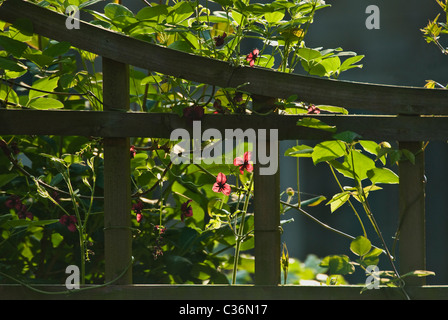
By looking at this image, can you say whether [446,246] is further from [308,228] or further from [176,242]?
[176,242]

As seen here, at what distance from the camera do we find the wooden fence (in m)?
1.11

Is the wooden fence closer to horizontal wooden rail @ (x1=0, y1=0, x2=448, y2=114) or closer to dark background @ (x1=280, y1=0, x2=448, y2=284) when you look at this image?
horizontal wooden rail @ (x1=0, y1=0, x2=448, y2=114)

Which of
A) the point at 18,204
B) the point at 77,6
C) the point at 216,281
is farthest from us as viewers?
the point at 216,281

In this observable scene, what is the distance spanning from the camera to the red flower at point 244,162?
4.00ft

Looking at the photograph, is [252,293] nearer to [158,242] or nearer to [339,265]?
[339,265]

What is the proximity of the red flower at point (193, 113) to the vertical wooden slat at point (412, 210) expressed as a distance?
1.38ft

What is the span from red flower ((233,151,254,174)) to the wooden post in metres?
0.06

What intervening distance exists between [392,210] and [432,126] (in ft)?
3.87

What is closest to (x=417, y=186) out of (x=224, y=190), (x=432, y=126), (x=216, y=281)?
(x=432, y=126)

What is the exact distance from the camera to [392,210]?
2230mm

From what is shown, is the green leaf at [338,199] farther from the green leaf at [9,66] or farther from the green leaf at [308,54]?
the green leaf at [9,66]

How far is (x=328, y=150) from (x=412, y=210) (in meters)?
0.21

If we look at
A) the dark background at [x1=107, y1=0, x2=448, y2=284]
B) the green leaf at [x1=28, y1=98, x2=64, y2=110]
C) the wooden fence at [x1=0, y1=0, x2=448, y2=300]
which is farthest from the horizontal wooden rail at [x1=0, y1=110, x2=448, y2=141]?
the dark background at [x1=107, y1=0, x2=448, y2=284]

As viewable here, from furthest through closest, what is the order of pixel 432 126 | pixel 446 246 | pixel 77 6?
pixel 446 246 < pixel 77 6 < pixel 432 126
